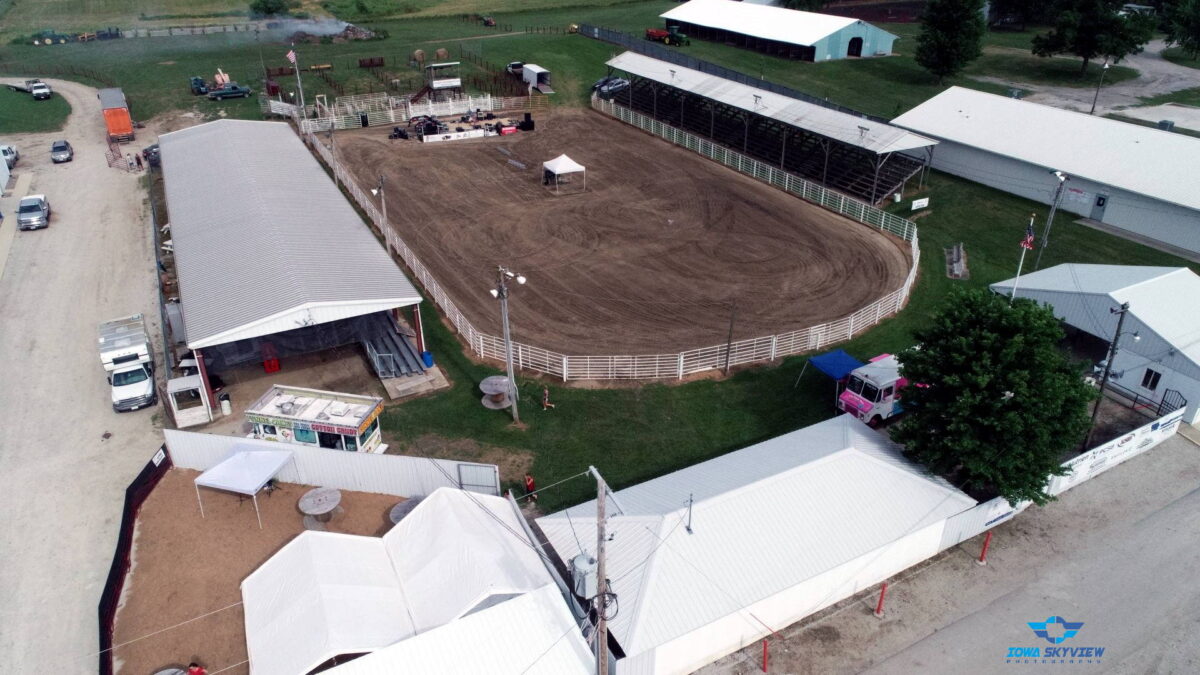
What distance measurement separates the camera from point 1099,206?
45688 mm

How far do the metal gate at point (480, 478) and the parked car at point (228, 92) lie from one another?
182 feet

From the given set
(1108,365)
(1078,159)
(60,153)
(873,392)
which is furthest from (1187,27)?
(60,153)

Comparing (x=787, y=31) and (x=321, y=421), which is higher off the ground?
(x=787, y=31)

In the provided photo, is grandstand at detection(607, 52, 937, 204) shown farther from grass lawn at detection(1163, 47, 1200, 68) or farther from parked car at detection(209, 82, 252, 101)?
grass lawn at detection(1163, 47, 1200, 68)

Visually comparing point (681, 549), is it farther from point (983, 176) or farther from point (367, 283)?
point (983, 176)

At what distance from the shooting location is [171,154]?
151 feet

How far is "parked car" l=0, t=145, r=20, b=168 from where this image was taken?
2128 inches

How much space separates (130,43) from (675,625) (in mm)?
93638

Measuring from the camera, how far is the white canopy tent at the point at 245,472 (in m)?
23.9

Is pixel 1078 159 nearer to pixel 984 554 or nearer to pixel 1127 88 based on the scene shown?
pixel 984 554

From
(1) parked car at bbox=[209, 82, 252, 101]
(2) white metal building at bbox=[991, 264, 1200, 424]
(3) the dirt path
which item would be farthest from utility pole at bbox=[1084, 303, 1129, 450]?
(1) parked car at bbox=[209, 82, 252, 101]

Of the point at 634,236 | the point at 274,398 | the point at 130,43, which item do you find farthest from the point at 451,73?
the point at 274,398

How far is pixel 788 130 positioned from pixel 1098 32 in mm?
38299

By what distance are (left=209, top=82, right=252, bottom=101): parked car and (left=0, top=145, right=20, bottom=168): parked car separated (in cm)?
1524
